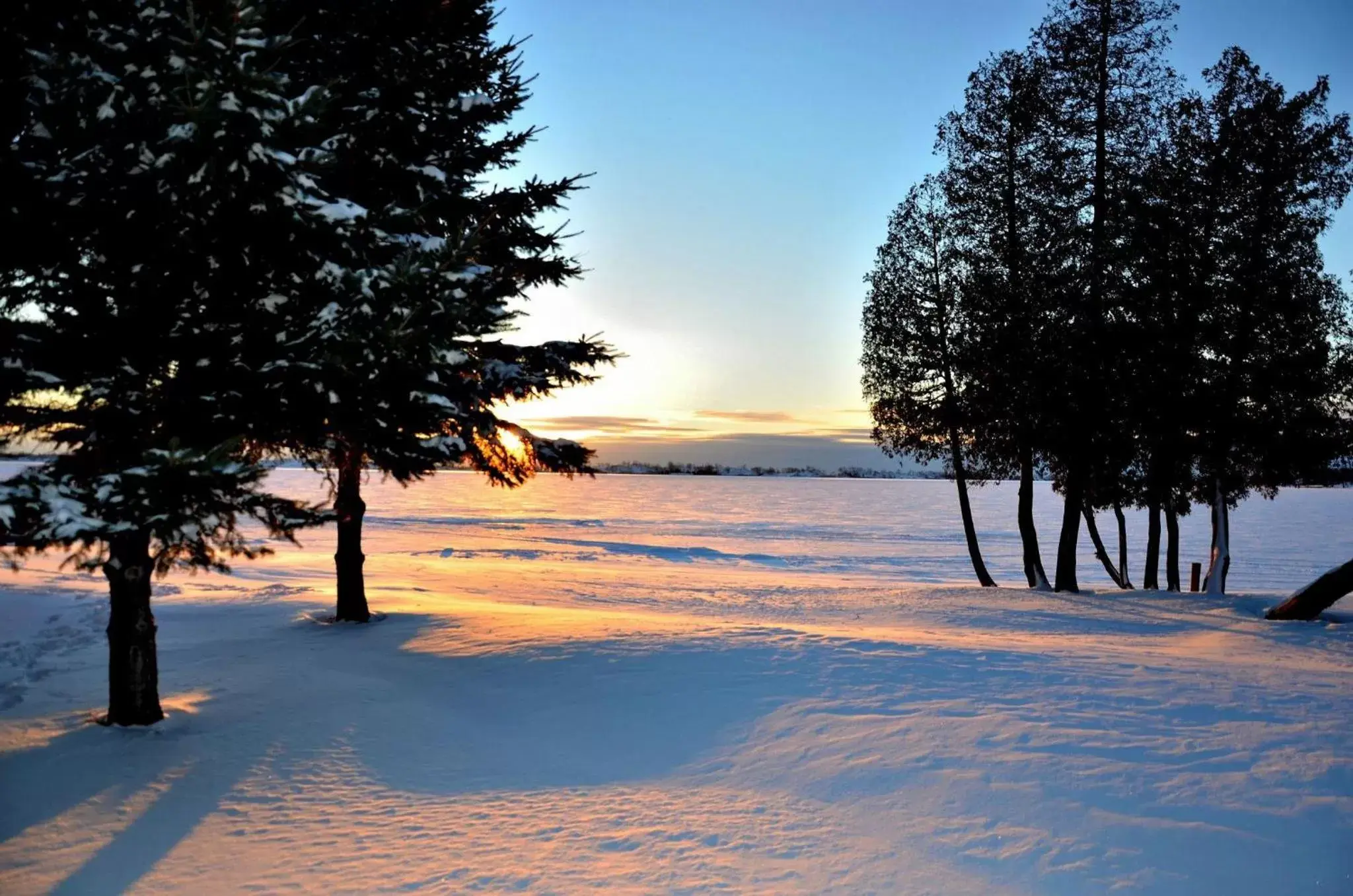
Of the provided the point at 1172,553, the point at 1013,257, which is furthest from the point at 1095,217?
the point at 1172,553

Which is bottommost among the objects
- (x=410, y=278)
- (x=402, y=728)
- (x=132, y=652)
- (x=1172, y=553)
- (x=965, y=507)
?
(x=1172, y=553)

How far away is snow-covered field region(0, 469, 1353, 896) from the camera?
5488 mm

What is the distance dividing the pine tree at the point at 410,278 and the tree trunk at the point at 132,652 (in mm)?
1825

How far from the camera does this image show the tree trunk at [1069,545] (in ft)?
62.2

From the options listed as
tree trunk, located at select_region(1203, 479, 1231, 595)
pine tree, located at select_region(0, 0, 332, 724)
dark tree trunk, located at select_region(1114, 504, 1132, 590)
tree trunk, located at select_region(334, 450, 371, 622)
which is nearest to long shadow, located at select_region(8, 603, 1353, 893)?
pine tree, located at select_region(0, 0, 332, 724)

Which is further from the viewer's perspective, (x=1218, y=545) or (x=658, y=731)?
A: (x=1218, y=545)

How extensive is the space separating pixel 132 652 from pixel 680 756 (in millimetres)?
5350

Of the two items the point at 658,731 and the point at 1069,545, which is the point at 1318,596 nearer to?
the point at 1069,545

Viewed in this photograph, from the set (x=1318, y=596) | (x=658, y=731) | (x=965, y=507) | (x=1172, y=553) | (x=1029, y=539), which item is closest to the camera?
(x=658, y=731)

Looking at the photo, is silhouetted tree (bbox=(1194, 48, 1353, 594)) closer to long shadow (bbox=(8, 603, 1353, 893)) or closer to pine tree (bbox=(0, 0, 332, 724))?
long shadow (bbox=(8, 603, 1353, 893))

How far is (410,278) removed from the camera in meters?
7.55

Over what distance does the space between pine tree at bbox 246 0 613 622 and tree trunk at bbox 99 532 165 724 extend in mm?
1825

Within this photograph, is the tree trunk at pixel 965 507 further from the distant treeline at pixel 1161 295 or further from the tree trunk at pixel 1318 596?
the tree trunk at pixel 1318 596

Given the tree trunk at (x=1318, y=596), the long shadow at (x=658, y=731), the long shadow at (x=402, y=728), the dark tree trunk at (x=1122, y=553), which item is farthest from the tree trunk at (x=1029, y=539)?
the long shadow at (x=402, y=728)
